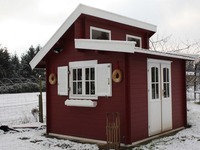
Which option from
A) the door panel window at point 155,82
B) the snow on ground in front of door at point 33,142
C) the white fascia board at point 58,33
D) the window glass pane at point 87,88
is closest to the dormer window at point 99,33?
A: the white fascia board at point 58,33

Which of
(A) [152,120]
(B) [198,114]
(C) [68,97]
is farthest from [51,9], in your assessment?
(B) [198,114]

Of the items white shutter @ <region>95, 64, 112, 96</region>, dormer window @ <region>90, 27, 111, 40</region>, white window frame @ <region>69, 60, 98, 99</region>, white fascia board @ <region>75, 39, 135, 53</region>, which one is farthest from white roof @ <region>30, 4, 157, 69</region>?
white shutter @ <region>95, 64, 112, 96</region>

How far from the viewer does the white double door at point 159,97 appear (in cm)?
743

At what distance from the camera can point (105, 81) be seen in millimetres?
6844

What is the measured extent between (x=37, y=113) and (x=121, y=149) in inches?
222

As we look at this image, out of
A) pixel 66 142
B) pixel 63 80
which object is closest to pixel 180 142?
pixel 66 142

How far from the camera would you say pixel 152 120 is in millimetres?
7445

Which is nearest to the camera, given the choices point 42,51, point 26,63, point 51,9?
point 42,51

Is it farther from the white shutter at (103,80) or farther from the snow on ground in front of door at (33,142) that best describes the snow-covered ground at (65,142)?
the white shutter at (103,80)

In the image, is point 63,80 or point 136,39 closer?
point 63,80

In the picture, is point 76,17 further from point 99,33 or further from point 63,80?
point 63,80

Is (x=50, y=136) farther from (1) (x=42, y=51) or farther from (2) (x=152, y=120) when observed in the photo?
(2) (x=152, y=120)

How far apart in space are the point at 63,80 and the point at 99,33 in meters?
1.71

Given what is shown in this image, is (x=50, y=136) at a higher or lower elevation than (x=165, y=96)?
lower
